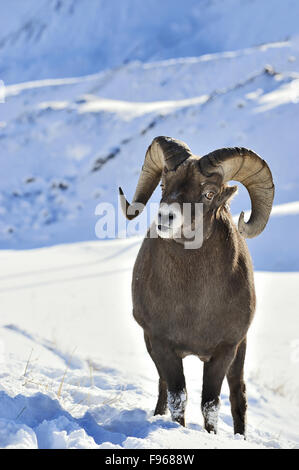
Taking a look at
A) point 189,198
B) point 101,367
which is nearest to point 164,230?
point 189,198

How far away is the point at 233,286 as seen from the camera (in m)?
4.77

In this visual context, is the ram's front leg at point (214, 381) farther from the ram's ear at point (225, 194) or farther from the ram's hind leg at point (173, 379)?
the ram's ear at point (225, 194)

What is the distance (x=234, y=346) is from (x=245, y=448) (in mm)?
1106

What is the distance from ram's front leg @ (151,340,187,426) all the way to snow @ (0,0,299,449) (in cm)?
20

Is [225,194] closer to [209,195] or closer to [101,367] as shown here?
[209,195]

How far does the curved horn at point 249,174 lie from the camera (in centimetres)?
463

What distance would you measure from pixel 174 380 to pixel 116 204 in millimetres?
19348

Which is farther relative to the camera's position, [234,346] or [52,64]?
[52,64]

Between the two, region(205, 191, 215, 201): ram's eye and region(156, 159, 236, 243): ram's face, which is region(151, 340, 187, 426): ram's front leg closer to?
region(156, 159, 236, 243): ram's face

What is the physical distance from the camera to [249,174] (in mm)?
4941

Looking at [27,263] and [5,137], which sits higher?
[5,137]

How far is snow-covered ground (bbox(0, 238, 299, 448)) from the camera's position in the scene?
12.9ft

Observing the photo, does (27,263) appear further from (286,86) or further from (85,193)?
(286,86)
